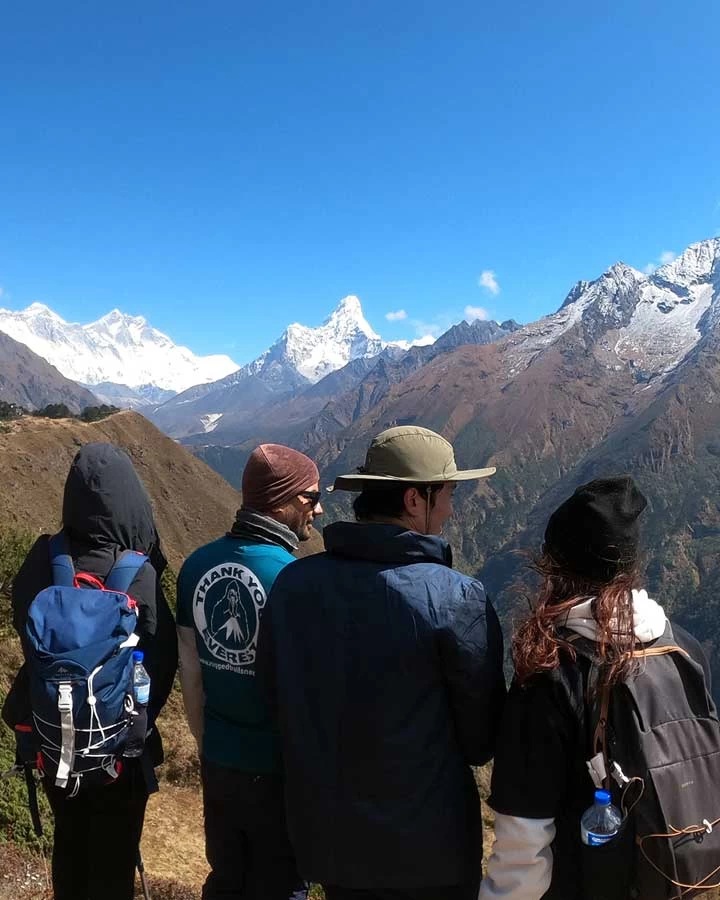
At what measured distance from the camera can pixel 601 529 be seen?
3.26 m

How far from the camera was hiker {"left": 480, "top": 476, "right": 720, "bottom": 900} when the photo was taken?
297cm

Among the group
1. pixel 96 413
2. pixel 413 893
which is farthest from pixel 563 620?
pixel 96 413

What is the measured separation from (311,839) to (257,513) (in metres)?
1.96

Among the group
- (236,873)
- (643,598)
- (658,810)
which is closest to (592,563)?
(643,598)

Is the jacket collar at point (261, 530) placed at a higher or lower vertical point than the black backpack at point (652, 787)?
higher

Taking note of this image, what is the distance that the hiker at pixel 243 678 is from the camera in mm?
4027

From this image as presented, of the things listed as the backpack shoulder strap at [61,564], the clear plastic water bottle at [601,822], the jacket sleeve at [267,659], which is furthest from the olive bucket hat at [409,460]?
the backpack shoulder strap at [61,564]

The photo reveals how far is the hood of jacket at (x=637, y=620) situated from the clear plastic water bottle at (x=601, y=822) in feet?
2.34

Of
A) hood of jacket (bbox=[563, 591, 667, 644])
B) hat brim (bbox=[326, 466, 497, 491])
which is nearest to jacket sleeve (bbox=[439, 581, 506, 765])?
hood of jacket (bbox=[563, 591, 667, 644])

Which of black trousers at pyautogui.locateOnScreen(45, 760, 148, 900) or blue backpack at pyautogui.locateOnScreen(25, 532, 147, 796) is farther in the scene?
black trousers at pyautogui.locateOnScreen(45, 760, 148, 900)

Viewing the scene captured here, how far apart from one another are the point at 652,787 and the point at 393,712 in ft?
4.02

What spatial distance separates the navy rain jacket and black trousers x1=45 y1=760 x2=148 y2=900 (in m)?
1.77

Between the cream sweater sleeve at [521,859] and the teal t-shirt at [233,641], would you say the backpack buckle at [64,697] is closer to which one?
the teal t-shirt at [233,641]

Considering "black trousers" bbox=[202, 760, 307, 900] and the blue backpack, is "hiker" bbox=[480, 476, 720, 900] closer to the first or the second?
"black trousers" bbox=[202, 760, 307, 900]
